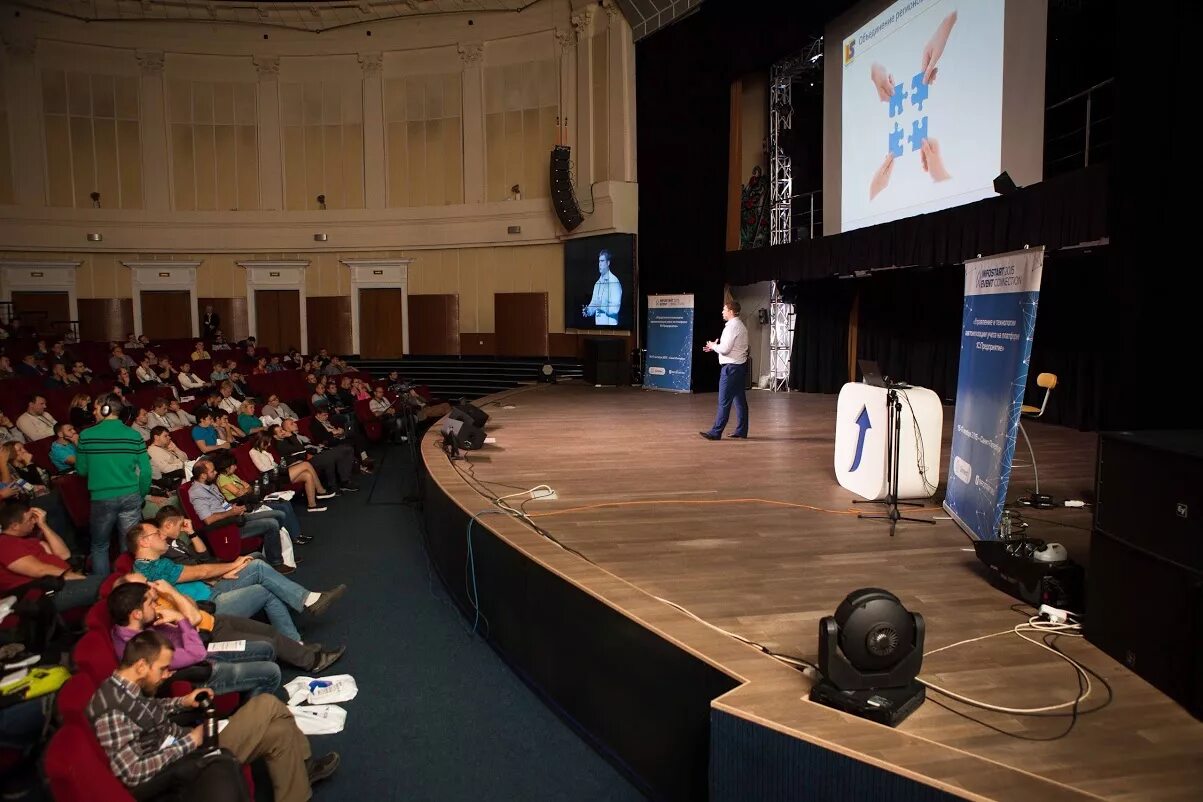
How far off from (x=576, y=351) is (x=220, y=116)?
9366 millimetres

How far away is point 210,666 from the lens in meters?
3.25

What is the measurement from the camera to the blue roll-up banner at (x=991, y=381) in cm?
415

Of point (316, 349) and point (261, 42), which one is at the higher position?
point (261, 42)

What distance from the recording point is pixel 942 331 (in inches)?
435

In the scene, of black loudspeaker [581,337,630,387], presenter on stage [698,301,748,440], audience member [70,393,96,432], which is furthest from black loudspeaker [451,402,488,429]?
black loudspeaker [581,337,630,387]

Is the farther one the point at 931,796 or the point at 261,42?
the point at 261,42

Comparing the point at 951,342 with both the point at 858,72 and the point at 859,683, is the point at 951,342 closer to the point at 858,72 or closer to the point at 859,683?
the point at 858,72

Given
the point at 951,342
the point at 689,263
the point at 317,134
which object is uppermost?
the point at 317,134

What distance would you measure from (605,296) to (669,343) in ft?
8.29

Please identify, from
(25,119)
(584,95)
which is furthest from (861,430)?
(25,119)

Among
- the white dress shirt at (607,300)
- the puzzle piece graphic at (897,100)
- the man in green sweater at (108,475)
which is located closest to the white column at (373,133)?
the white dress shirt at (607,300)

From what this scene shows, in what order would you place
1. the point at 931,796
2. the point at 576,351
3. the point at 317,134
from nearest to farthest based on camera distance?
1. the point at 931,796
2. the point at 576,351
3. the point at 317,134

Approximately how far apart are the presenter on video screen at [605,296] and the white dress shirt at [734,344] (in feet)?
24.8

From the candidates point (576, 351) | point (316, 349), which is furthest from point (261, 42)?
point (576, 351)
